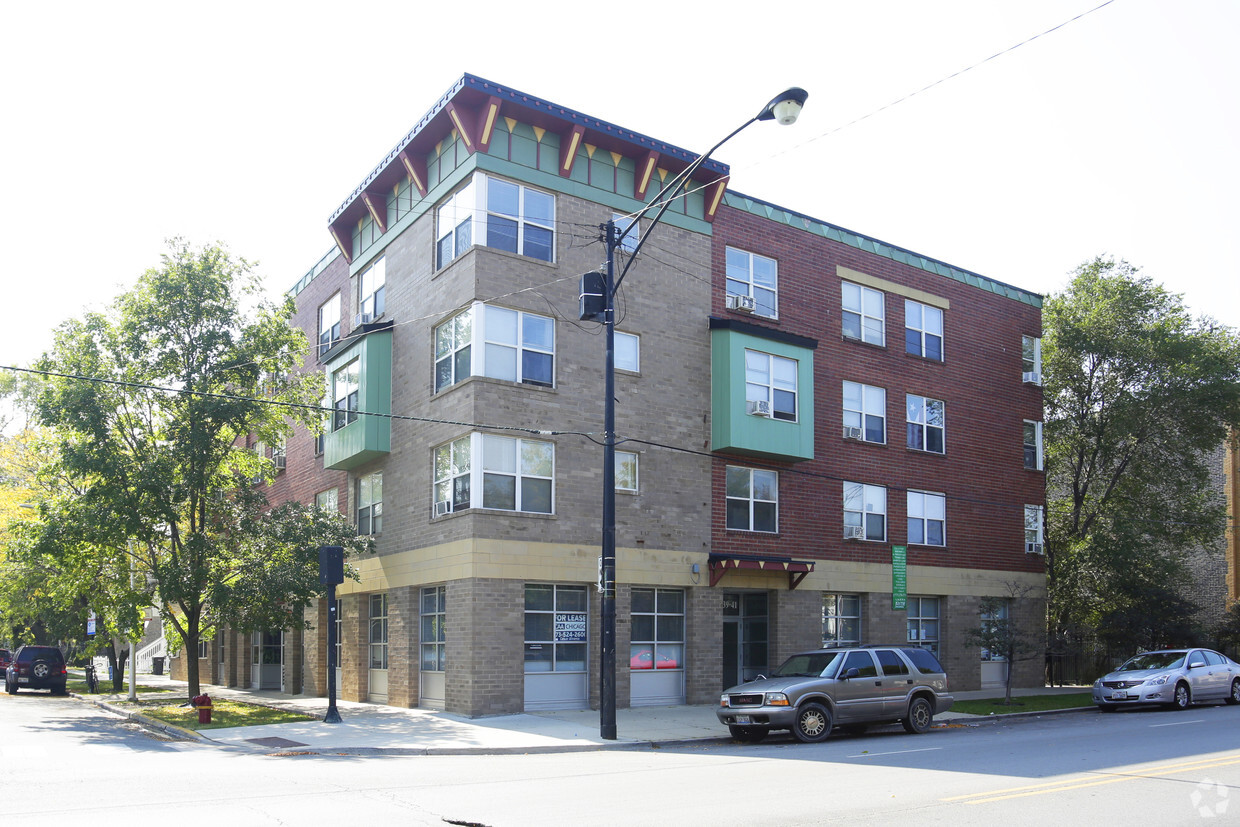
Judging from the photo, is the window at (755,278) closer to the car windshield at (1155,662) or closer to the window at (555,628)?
the window at (555,628)

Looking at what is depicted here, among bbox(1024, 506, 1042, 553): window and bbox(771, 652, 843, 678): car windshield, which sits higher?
bbox(1024, 506, 1042, 553): window

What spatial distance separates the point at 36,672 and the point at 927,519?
29066 mm

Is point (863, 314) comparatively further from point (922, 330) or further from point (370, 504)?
point (370, 504)

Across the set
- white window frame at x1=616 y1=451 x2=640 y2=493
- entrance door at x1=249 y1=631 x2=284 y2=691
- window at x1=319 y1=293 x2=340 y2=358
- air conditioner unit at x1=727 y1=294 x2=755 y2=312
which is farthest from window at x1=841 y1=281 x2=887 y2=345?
entrance door at x1=249 y1=631 x2=284 y2=691

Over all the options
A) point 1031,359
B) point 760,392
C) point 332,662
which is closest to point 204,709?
point 332,662

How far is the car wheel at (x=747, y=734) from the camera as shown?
18328 millimetres

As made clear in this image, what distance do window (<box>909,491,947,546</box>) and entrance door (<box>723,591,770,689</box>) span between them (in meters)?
5.96

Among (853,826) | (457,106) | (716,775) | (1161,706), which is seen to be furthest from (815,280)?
(853,826)

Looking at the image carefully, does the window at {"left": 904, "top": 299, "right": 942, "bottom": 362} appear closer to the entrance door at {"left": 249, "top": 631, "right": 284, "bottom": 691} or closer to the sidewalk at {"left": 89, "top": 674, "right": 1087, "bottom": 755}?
the sidewalk at {"left": 89, "top": 674, "right": 1087, "bottom": 755}

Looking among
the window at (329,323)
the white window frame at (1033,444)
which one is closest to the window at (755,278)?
the white window frame at (1033,444)

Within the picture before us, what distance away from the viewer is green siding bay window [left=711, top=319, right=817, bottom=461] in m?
26.1

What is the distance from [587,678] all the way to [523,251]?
9.63m

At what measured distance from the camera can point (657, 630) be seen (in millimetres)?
24875

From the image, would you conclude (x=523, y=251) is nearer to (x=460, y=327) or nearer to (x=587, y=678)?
(x=460, y=327)
